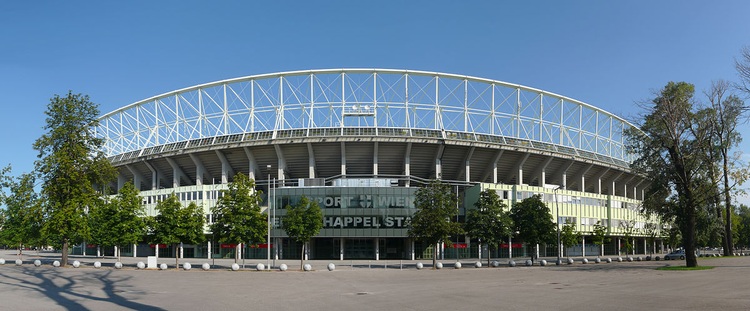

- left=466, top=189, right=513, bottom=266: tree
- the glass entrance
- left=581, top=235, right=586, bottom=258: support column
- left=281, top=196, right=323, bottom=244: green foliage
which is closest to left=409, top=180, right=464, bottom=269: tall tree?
left=466, top=189, right=513, bottom=266: tree

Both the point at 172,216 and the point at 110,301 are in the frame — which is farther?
the point at 172,216

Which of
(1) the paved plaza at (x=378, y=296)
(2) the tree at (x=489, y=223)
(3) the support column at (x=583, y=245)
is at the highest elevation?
(2) the tree at (x=489, y=223)

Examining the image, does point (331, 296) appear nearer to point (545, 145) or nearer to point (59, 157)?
point (59, 157)

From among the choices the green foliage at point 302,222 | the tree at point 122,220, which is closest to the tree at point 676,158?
the green foliage at point 302,222

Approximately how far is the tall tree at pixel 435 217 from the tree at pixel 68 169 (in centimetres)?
3025

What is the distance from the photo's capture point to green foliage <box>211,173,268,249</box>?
2058 inches

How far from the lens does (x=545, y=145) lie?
284 feet

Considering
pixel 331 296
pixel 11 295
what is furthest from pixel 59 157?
pixel 331 296

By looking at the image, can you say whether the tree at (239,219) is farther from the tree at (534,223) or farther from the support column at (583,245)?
the support column at (583,245)

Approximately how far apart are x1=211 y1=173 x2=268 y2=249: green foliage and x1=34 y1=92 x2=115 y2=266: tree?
1167cm

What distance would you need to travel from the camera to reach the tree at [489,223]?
58719 mm

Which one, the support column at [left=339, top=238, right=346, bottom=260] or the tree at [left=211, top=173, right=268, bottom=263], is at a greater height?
the tree at [left=211, top=173, right=268, bottom=263]

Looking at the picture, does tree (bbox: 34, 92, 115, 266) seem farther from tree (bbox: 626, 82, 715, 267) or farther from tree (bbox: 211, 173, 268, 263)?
tree (bbox: 626, 82, 715, 267)

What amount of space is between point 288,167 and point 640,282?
60574 millimetres
